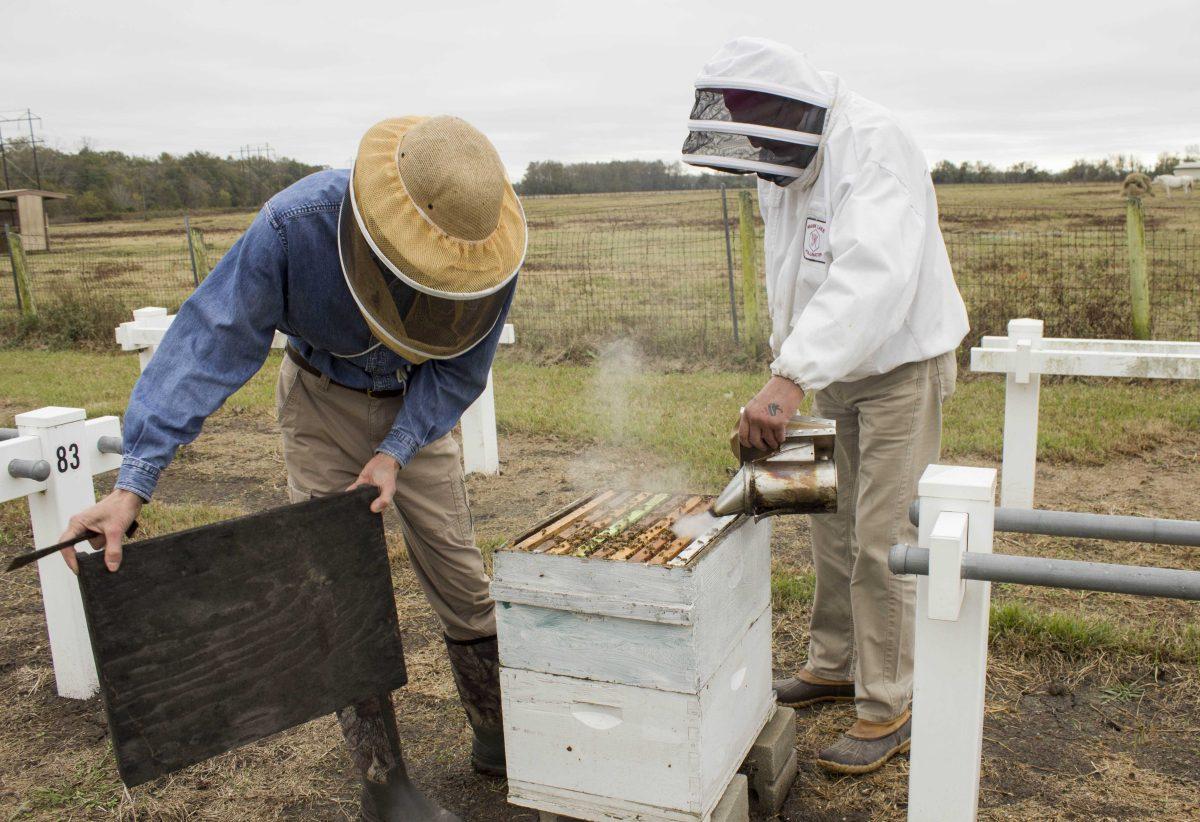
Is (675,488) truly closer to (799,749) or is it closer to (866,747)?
(799,749)

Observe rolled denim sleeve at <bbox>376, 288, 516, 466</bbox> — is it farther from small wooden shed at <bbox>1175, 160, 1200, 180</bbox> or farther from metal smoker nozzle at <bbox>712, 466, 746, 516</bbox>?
small wooden shed at <bbox>1175, 160, 1200, 180</bbox>

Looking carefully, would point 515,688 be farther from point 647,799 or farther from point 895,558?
point 895,558

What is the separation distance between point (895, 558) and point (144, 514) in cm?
463

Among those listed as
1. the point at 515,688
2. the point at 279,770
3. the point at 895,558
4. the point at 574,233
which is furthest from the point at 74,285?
the point at 895,558

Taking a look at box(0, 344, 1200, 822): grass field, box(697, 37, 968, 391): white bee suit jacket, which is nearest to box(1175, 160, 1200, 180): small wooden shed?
box(0, 344, 1200, 822): grass field

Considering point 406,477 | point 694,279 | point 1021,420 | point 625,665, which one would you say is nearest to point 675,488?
point 1021,420

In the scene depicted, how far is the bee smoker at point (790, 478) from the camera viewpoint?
2.43 meters

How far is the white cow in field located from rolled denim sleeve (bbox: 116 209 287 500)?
23.7 m

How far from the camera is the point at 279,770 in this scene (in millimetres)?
3023

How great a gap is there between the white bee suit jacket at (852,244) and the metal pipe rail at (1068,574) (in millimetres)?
714

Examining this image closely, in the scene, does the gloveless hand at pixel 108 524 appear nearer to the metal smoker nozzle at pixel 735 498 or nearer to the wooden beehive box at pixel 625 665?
the wooden beehive box at pixel 625 665

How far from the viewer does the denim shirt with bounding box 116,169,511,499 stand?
2.20m

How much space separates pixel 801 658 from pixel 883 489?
3.52ft

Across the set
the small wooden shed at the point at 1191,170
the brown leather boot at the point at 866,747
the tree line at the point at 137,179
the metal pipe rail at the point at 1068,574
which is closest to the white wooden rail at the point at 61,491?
the brown leather boot at the point at 866,747
